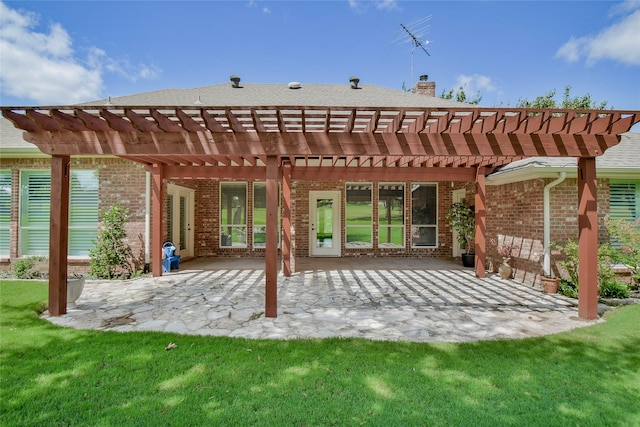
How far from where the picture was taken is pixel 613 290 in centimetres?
592

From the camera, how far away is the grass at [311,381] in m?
2.36

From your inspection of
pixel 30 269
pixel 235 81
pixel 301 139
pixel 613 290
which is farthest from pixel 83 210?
pixel 613 290

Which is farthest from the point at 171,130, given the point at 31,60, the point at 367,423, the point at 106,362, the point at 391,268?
the point at 31,60

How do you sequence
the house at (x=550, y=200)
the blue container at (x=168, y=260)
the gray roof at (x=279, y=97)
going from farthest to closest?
the gray roof at (x=279, y=97)
the blue container at (x=168, y=260)
the house at (x=550, y=200)

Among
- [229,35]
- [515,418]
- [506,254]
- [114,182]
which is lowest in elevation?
[515,418]

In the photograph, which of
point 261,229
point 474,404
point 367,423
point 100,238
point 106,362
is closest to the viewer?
point 367,423

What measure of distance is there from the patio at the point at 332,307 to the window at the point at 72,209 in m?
1.83

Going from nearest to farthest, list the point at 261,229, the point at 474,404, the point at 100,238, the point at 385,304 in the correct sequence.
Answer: the point at 474,404
the point at 385,304
the point at 100,238
the point at 261,229

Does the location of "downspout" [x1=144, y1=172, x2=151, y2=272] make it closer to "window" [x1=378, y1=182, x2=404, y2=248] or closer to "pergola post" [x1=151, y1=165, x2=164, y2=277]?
"pergola post" [x1=151, y1=165, x2=164, y2=277]

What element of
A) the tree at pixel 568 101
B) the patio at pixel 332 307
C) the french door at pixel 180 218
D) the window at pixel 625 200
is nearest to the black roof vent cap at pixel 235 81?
the french door at pixel 180 218

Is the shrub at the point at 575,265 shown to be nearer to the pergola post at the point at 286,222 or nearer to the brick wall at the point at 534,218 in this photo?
the brick wall at the point at 534,218

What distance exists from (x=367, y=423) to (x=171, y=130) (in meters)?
4.06

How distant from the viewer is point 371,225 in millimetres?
11039

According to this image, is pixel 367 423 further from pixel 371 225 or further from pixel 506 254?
pixel 371 225
